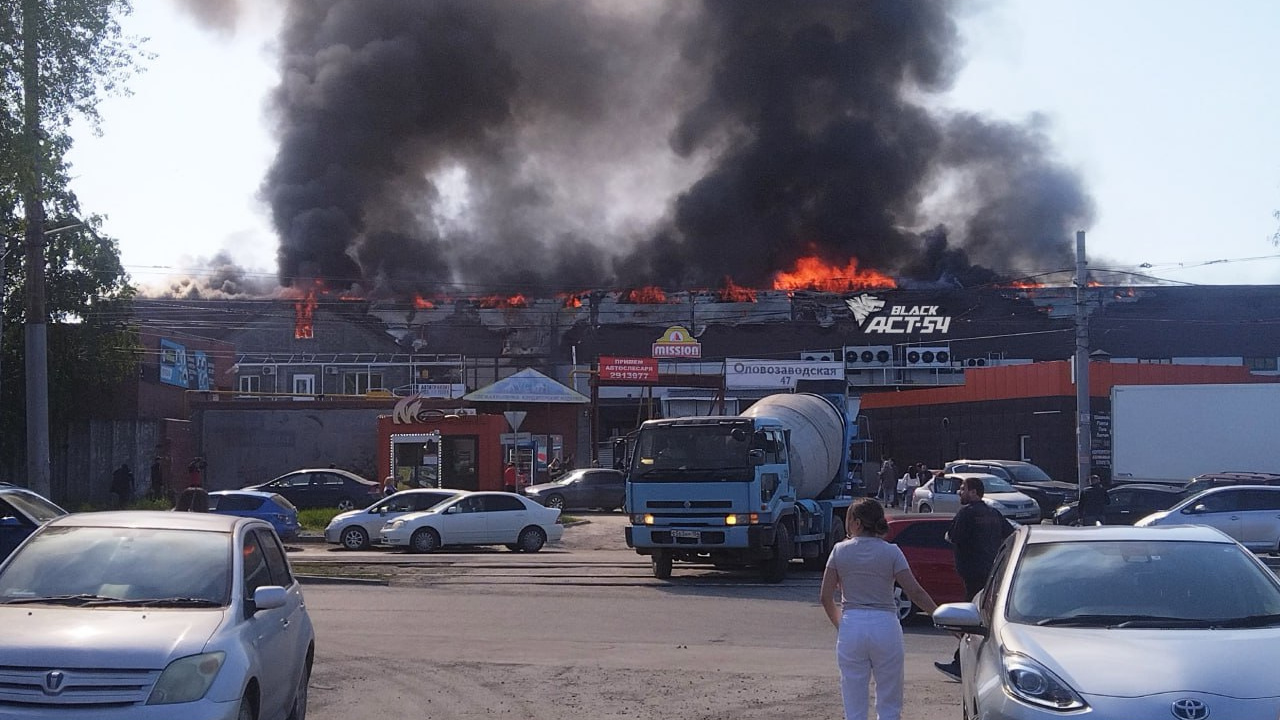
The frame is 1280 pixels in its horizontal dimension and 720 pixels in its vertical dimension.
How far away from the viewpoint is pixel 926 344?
65562 millimetres

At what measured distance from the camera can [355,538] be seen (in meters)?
26.5

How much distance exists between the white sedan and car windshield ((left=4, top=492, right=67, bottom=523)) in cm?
1204

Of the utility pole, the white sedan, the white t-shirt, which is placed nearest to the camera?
the white t-shirt

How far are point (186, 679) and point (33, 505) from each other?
8.21 m

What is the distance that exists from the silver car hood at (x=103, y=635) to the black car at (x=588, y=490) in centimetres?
3007

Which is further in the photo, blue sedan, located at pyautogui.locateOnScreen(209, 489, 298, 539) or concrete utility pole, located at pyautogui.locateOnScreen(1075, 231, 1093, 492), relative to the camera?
concrete utility pole, located at pyautogui.locateOnScreen(1075, 231, 1093, 492)

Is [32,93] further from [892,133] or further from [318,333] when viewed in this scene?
[892,133]

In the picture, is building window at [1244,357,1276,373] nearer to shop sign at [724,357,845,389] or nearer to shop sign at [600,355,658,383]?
shop sign at [724,357,845,389]

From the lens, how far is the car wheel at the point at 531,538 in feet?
85.1

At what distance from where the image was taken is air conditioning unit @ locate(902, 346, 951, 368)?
65.2m

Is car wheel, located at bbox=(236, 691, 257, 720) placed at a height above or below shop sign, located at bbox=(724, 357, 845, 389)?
below

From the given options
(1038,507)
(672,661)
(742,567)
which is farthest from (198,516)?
(1038,507)

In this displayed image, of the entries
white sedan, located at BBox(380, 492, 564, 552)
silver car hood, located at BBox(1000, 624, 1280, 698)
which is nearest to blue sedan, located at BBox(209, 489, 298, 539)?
white sedan, located at BBox(380, 492, 564, 552)

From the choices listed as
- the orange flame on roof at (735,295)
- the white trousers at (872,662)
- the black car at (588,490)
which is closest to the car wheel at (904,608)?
the white trousers at (872,662)
